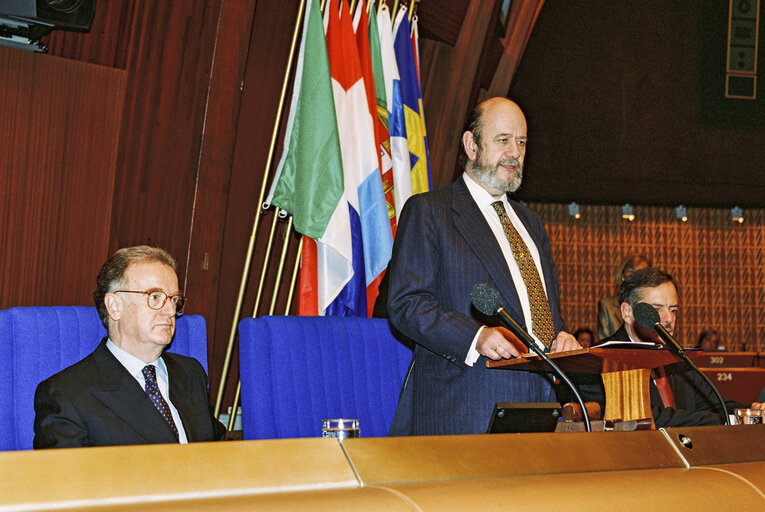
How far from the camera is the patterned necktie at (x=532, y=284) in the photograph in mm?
2627

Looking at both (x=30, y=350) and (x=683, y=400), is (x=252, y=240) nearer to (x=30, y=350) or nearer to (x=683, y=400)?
(x=30, y=350)

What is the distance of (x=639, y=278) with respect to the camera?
10.9 ft

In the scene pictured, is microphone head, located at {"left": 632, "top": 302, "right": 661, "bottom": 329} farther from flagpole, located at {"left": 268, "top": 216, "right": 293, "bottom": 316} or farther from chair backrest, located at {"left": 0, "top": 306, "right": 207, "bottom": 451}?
flagpole, located at {"left": 268, "top": 216, "right": 293, "bottom": 316}

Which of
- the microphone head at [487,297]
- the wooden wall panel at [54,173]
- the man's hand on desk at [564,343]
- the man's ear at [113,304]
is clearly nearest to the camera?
Answer: the microphone head at [487,297]

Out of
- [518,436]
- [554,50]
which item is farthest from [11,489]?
[554,50]

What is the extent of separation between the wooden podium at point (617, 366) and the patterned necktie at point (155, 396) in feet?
3.29

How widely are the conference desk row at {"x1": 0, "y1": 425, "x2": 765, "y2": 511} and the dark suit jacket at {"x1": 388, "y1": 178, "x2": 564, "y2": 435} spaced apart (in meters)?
0.84

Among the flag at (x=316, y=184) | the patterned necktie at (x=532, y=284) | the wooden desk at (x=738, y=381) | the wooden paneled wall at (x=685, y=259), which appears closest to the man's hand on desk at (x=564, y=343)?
the patterned necktie at (x=532, y=284)

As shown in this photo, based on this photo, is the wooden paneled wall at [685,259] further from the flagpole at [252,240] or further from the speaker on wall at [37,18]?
the speaker on wall at [37,18]

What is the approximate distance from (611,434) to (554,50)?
883 centimetres

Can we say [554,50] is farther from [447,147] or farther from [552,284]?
[552,284]

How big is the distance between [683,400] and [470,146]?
1.38m

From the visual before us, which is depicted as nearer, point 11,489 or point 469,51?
point 11,489

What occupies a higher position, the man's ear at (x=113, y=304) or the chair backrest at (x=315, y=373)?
the man's ear at (x=113, y=304)
